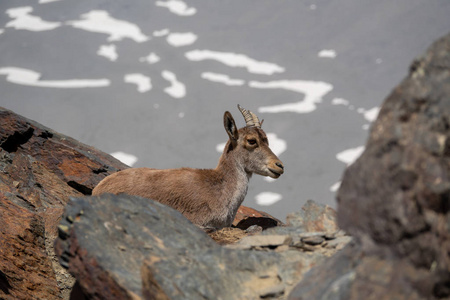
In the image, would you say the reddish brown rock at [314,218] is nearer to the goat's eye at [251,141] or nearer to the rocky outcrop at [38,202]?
the rocky outcrop at [38,202]

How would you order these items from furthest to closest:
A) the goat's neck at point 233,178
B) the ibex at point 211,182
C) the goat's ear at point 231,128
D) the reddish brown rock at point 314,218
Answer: the goat's ear at point 231,128 → the goat's neck at point 233,178 → the ibex at point 211,182 → the reddish brown rock at point 314,218

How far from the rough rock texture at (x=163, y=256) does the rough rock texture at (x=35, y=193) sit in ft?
9.18

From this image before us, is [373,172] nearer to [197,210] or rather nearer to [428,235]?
[428,235]

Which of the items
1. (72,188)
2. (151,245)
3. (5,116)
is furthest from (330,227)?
(5,116)

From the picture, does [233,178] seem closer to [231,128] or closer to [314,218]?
[231,128]

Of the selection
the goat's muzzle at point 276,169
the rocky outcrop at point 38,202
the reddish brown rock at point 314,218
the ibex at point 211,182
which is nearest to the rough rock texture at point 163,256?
the rocky outcrop at point 38,202

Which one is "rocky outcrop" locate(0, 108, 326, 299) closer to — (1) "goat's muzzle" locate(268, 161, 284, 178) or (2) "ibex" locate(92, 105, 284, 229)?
(2) "ibex" locate(92, 105, 284, 229)

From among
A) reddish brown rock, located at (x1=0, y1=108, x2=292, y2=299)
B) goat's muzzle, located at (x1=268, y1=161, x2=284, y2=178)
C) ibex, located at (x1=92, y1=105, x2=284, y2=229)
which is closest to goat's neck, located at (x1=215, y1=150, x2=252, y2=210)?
ibex, located at (x1=92, y1=105, x2=284, y2=229)

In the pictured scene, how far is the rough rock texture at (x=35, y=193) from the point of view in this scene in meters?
7.56

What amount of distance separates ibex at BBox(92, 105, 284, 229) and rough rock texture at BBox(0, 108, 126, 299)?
4.95ft

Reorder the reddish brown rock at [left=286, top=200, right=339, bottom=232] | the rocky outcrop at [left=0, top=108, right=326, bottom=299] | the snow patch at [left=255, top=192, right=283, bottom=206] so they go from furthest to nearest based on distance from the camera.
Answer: the snow patch at [left=255, top=192, right=283, bottom=206] < the rocky outcrop at [left=0, top=108, right=326, bottom=299] < the reddish brown rock at [left=286, top=200, right=339, bottom=232]

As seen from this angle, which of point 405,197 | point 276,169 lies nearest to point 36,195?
point 276,169

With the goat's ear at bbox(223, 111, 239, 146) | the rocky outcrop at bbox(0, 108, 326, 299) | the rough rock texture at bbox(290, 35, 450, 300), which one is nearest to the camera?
the rough rock texture at bbox(290, 35, 450, 300)

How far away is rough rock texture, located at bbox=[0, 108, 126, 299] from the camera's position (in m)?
7.56
